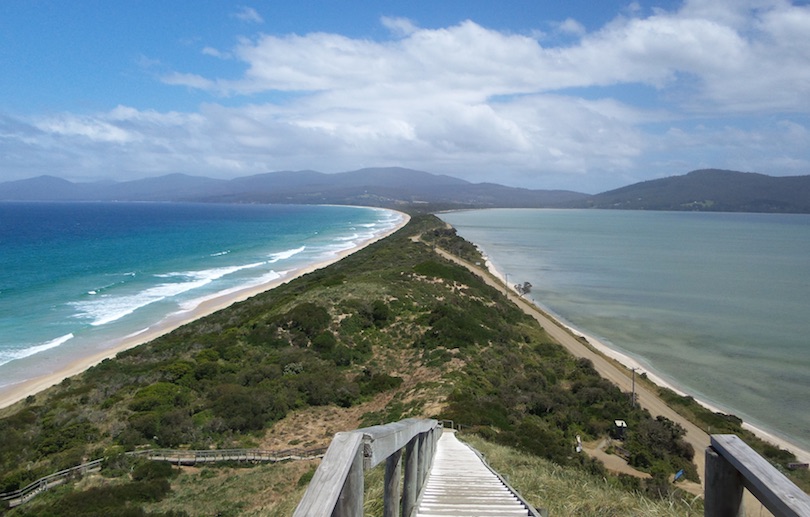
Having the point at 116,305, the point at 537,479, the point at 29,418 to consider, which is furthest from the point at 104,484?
the point at 116,305

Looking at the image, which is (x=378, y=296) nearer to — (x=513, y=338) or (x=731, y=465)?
(x=513, y=338)

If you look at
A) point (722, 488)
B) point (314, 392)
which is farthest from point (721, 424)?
point (722, 488)

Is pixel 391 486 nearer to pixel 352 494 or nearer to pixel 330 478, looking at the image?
pixel 352 494

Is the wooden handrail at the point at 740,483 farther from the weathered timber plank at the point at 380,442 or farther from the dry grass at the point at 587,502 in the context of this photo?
the dry grass at the point at 587,502

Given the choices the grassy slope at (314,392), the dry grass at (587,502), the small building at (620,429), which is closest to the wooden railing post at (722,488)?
the dry grass at (587,502)

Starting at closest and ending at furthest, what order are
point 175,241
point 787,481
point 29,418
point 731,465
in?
point 787,481 → point 731,465 → point 29,418 → point 175,241

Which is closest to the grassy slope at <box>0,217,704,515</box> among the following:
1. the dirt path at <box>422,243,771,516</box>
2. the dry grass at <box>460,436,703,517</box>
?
the dirt path at <box>422,243,771,516</box>

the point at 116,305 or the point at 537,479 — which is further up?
the point at 537,479
